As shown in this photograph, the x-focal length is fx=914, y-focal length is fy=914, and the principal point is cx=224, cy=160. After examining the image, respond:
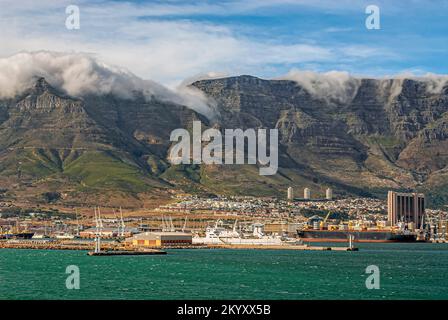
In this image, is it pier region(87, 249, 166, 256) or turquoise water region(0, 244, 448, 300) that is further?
pier region(87, 249, 166, 256)

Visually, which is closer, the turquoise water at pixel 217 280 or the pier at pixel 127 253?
the turquoise water at pixel 217 280

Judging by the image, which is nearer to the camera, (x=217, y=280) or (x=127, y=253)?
(x=217, y=280)

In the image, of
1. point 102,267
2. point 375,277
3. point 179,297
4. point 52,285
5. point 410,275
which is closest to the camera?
point 179,297
